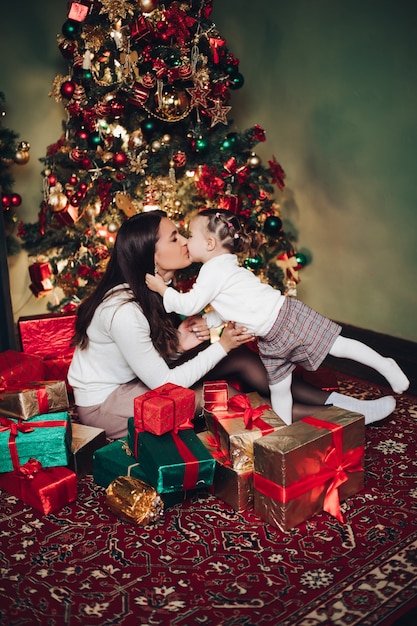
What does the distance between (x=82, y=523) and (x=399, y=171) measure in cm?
305

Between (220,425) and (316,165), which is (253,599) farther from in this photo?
(316,165)

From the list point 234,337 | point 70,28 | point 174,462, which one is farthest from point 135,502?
point 70,28

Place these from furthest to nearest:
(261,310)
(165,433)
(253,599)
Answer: (261,310) < (165,433) < (253,599)

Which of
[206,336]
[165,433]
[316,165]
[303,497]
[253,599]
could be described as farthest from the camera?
[316,165]

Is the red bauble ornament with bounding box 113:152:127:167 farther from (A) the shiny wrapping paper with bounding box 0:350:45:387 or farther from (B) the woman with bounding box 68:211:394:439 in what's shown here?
(A) the shiny wrapping paper with bounding box 0:350:45:387

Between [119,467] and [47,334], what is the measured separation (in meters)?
1.40

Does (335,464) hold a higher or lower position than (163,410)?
lower

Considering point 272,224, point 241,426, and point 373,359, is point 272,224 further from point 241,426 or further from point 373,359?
point 241,426

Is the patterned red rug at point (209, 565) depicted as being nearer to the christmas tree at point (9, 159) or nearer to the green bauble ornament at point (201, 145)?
the christmas tree at point (9, 159)

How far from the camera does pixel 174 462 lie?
85.6 inches

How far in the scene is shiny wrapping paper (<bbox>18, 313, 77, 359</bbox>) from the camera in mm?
3510

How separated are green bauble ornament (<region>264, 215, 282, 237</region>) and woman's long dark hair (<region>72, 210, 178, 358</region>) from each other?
5.07 ft

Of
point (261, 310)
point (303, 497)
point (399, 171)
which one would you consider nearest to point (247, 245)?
point (261, 310)

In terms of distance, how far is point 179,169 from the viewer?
13.8 ft
